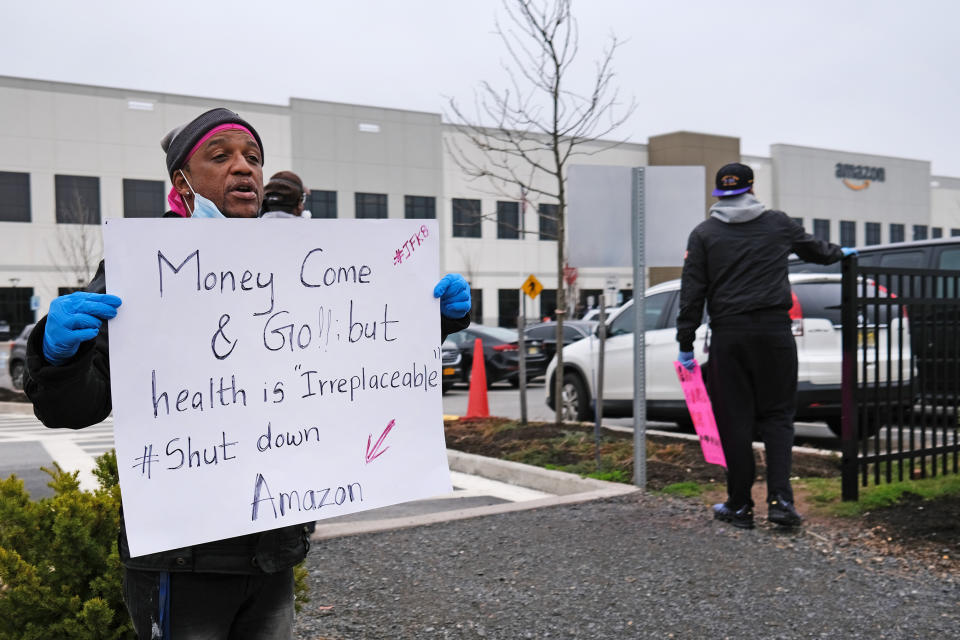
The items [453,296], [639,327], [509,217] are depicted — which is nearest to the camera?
[453,296]

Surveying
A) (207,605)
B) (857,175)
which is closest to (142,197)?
(207,605)

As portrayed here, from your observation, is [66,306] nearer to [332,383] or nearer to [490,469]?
[332,383]

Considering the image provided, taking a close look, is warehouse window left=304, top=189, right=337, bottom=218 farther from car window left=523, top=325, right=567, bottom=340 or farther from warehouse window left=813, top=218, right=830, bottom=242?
warehouse window left=813, top=218, right=830, bottom=242

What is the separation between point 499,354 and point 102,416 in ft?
56.9

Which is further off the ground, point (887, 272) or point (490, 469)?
point (887, 272)

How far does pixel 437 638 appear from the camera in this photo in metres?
3.61

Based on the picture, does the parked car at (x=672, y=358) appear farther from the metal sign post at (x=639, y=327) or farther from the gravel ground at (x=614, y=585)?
the gravel ground at (x=614, y=585)

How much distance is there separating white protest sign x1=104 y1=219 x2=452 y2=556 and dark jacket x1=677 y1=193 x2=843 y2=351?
3.26 metres

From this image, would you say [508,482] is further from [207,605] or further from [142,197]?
[142,197]

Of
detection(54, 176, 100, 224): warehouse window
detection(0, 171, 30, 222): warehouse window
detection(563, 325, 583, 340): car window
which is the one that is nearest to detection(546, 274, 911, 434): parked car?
detection(563, 325, 583, 340): car window

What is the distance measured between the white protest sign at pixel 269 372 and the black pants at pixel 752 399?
325 cm

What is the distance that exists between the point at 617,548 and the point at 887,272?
256 cm

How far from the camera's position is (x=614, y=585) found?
421 cm

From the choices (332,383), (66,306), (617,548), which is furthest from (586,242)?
(66,306)
